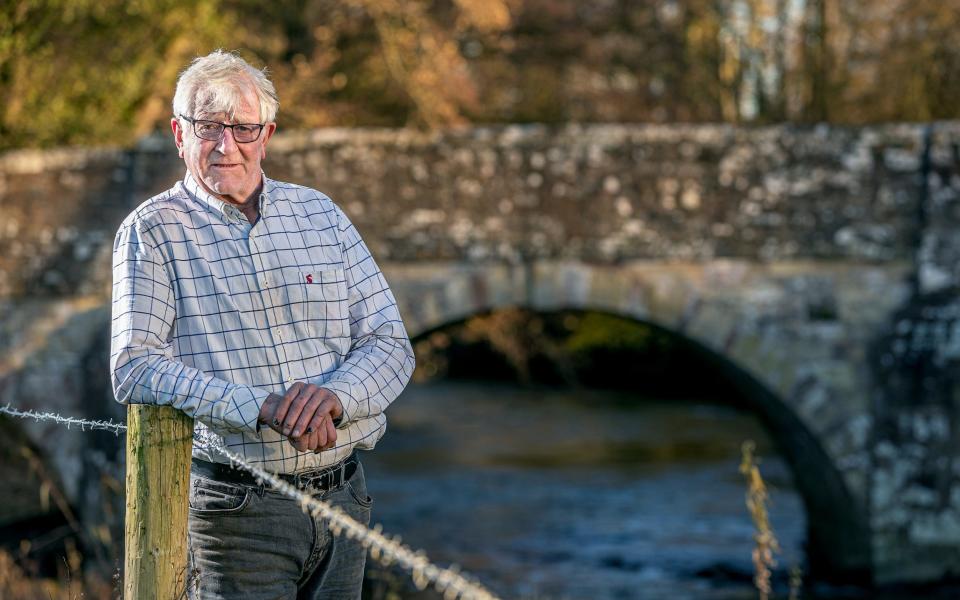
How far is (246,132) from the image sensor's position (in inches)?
96.2

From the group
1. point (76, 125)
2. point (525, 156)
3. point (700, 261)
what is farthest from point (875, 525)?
point (76, 125)

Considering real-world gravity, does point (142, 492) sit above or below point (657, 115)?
below

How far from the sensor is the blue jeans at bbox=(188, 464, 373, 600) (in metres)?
2.41

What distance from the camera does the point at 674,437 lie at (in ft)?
45.7

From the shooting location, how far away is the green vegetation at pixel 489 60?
27.6 ft

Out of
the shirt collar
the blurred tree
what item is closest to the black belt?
the shirt collar

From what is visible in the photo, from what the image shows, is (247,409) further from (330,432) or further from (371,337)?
(371,337)

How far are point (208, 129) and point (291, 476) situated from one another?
0.69 metres

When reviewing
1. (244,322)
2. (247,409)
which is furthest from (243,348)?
(247,409)

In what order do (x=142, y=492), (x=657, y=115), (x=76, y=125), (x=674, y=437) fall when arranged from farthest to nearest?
(x=674, y=437) → (x=657, y=115) → (x=76, y=125) → (x=142, y=492)

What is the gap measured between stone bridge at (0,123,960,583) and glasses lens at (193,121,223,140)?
474cm

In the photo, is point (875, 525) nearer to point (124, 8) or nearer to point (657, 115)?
point (657, 115)

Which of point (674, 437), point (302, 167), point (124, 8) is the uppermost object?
point (124, 8)

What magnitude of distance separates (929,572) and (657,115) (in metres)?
5.17
